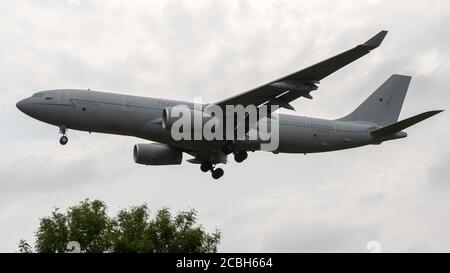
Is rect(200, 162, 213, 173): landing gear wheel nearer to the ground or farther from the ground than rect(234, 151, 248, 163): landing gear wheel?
farther from the ground

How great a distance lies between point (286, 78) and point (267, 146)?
767cm

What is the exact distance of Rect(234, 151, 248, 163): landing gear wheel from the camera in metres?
48.6

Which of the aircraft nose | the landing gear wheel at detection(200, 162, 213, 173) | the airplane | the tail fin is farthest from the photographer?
the tail fin

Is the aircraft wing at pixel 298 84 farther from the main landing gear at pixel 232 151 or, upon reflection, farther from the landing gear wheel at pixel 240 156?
the landing gear wheel at pixel 240 156

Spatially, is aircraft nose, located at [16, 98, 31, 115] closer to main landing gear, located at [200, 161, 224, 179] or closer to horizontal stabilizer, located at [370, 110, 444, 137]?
main landing gear, located at [200, 161, 224, 179]

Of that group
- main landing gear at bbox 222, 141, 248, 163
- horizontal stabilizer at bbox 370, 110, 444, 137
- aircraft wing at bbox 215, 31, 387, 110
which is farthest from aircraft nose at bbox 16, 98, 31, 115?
horizontal stabilizer at bbox 370, 110, 444, 137

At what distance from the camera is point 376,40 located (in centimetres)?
3678

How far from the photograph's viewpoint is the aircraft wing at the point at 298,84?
37.6 metres

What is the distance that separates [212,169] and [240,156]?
13.4ft

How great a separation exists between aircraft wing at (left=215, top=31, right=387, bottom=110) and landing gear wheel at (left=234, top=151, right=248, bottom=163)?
13.5 ft

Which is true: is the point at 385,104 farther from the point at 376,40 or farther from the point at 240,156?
the point at 376,40

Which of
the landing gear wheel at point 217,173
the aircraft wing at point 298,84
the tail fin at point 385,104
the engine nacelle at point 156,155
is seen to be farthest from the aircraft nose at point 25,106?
the tail fin at point 385,104
